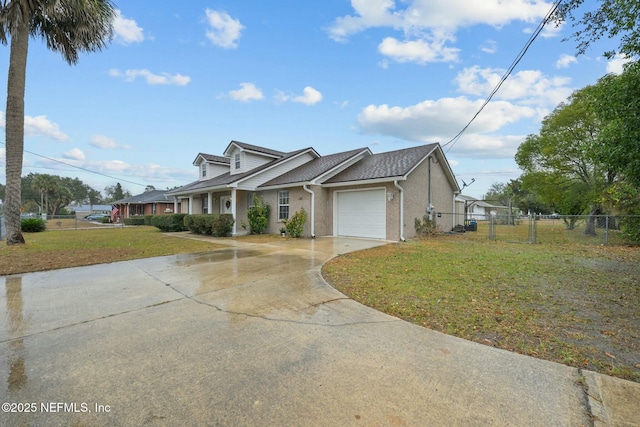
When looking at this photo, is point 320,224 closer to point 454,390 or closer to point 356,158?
point 356,158

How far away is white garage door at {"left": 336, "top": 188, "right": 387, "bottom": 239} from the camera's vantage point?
12.7 metres

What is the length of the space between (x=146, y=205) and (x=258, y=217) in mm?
30765

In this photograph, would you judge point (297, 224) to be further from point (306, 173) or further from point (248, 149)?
point (248, 149)

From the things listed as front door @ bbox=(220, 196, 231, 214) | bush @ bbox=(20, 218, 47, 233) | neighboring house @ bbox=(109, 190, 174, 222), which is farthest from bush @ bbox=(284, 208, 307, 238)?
neighboring house @ bbox=(109, 190, 174, 222)

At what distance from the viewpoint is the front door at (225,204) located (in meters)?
17.4

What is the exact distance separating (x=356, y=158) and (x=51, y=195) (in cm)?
6287

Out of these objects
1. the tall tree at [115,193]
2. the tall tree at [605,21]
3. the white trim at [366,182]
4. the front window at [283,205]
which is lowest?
the front window at [283,205]

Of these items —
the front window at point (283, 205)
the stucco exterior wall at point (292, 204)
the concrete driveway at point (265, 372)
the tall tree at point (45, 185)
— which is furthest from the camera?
the tall tree at point (45, 185)

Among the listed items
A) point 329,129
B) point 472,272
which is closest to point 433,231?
point 472,272

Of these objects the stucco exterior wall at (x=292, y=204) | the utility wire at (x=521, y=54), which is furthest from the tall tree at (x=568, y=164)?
the stucco exterior wall at (x=292, y=204)

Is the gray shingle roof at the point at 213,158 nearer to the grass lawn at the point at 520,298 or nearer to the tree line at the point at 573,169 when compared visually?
the grass lawn at the point at 520,298

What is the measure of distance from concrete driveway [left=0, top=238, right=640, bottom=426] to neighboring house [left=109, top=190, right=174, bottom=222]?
111ft

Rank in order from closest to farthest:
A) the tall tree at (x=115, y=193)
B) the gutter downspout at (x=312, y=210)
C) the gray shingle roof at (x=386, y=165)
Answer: the gray shingle roof at (x=386, y=165), the gutter downspout at (x=312, y=210), the tall tree at (x=115, y=193)

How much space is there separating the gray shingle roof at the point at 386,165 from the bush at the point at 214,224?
17.5 ft
